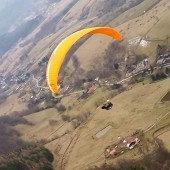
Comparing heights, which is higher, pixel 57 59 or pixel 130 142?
pixel 57 59

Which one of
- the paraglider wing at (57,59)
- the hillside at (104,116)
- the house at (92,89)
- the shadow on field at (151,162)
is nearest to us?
the paraglider wing at (57,59)

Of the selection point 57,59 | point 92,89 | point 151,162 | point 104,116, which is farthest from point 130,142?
point 92,89

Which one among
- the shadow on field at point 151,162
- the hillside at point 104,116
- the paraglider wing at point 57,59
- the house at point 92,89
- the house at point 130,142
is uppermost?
the paraglider wing at point 57,59

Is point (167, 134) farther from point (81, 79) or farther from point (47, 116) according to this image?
point (81, 79)

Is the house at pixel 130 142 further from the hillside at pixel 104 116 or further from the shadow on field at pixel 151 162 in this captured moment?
the shadow on field at pixel 151 162

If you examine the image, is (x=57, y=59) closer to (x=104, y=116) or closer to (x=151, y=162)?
(x=151, y=162)

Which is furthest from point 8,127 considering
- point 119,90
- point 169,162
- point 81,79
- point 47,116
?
point 169,162

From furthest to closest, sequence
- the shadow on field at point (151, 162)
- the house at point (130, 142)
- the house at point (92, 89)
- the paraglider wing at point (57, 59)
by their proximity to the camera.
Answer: the house at point (92, 89) → the house at point (130, 142) → the shadow on field at point (151, 162) → the paraglider wing at point (57, 59)

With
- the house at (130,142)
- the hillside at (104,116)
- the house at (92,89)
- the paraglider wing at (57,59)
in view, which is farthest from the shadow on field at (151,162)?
the house at (92,89)

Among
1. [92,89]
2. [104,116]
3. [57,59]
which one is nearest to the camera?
[57,59]

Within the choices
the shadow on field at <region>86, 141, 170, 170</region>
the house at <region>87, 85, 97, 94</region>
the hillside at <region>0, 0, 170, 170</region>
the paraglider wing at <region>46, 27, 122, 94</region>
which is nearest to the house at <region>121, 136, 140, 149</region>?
the hillside at <region>0, 0, 170, 170</region>

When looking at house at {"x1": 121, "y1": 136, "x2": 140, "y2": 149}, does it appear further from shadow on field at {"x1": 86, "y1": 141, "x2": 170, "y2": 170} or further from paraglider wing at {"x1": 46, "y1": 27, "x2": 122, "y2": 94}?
paraglider wing at {"x1": 46, "y1": 27, "x2": 122, "y2": 94}
